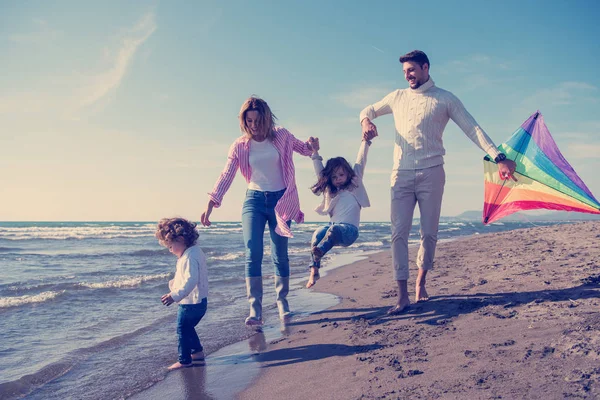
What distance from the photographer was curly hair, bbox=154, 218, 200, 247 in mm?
3740

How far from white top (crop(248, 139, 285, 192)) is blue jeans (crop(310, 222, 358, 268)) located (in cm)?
63

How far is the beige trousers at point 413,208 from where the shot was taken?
417cm

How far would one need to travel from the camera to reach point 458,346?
2.98m

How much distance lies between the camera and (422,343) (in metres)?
3.19

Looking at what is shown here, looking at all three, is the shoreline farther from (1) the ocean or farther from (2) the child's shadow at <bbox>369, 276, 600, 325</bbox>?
(2) the child's shadow at <bbox>369, 276, 600, 325</bbox>

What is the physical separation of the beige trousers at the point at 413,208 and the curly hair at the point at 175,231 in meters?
1.85

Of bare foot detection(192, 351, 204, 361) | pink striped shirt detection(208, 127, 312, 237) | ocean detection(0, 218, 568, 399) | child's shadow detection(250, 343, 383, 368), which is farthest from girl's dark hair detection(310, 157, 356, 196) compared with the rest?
bare foot detection(192, 351, 204, 361)

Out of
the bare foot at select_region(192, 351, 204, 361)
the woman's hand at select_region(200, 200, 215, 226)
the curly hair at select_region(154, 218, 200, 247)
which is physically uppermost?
the woman's hand at select_region(200, 200, 215, 226)

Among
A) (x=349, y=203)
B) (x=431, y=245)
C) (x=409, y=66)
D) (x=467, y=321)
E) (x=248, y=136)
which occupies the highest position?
(x=409, y=66)

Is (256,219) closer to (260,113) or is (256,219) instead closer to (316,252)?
(316,252)

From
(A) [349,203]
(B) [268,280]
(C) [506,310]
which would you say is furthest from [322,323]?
(B) [268,280]

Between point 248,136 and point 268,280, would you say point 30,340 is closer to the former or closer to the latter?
point 248,136

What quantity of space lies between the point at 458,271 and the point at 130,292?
493 cm

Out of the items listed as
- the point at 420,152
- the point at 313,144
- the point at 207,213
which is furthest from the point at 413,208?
the point at 207,213
